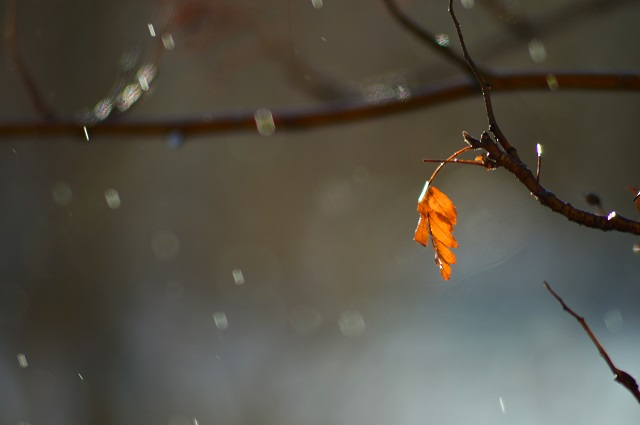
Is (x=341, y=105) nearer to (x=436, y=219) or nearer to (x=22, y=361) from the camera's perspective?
(x=436, y=219)

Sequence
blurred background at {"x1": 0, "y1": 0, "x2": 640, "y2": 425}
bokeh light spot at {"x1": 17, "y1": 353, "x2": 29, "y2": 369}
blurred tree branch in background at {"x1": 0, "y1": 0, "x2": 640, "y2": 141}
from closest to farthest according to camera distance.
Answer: blurred tree branch in background at {"x1": 0, "y1": 0, "x2": 640, "y2": 141}
blurred background at {"x1": 0, "y1": 0, "x2": 640, "y2": 425}
bokeh light spot at {"x1": 17, "y1": 353, "x2": 29, "y2": 369}

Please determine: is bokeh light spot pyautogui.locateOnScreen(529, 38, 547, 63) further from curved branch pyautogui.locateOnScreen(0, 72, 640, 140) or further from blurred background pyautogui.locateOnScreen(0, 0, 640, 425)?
curved branch pyautogui.locateOnScreen(0, 72, 640, 140)

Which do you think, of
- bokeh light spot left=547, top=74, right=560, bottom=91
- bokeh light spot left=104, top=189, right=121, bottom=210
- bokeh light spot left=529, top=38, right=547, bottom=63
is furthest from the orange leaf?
bokeh light spot left=104, top=189, right=121, bottom=210

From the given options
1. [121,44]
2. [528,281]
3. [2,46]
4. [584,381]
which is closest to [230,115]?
[584,381]

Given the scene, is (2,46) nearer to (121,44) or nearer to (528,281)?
(121,44)

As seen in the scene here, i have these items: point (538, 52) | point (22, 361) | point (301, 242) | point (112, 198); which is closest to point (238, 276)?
point (301, 242)

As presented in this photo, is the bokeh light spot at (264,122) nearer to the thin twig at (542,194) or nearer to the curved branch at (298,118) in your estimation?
the curved branch at (298,118)
